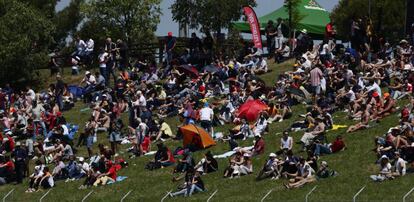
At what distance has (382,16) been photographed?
237 ft

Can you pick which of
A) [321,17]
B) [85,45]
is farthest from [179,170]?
[321,17]

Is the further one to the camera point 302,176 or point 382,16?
point 382,16

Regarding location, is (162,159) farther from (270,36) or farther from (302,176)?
(270,36)

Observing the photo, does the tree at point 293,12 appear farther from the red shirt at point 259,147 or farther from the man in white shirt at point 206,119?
the red shirt at point 259,147

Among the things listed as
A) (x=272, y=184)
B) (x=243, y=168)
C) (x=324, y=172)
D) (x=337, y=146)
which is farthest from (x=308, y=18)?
(x=324, y=172)

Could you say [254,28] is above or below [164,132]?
above

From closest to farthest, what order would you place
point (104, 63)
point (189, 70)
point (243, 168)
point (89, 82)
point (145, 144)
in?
1. point (243, 168)
2. point (145, 144)
3. point (189, 70)
4. point (104, 63)
5. point (89, 82)

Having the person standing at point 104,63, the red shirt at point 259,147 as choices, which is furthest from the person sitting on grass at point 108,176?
the person standing at point 104,63

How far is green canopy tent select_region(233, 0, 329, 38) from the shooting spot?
201 ft

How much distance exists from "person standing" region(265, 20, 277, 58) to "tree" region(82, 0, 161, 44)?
2138cm

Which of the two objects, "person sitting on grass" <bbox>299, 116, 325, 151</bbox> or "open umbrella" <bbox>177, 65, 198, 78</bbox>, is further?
"open umbrella" <bbox>177, 65, 198, 78</bbox>

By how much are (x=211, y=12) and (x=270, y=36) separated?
20149mm

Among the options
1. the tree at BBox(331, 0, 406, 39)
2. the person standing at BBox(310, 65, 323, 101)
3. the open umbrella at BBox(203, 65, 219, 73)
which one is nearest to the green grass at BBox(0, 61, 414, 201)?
the person standing at BBox(310, 65, 323, 101)

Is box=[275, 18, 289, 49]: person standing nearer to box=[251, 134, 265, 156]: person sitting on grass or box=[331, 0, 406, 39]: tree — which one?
box=[251, 134, 265, 156]: person sitting on grass
